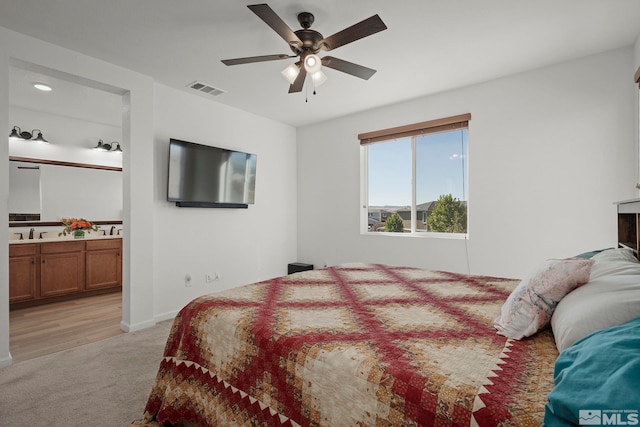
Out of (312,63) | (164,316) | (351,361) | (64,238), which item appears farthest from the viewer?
(64,238)

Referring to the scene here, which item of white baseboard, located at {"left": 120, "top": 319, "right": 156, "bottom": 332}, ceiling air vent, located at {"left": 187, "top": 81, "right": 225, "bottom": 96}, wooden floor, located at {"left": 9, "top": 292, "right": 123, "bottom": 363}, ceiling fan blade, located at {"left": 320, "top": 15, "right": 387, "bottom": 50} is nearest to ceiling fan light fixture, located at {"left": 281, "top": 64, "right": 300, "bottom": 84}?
ceiling fan blade, located at {"left": 320, "top": 15, "right": 387, "bottom": 50}

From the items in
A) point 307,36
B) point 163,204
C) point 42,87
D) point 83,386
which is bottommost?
point 83,386

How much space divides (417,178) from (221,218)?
260cm

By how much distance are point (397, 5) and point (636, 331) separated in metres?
2.28

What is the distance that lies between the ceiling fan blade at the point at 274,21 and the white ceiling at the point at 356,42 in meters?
0.23

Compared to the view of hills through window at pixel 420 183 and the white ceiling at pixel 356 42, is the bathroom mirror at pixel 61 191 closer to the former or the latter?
the white ceiling at pixel 356 42

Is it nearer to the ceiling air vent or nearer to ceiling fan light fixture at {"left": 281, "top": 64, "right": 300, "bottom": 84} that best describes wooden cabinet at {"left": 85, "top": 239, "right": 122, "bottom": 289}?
the ceiling air vent

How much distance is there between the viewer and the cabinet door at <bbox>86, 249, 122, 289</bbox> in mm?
4562

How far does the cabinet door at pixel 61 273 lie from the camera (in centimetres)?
415

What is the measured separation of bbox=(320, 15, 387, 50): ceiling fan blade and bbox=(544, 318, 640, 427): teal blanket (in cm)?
183

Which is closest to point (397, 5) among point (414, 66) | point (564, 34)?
point (414, 66)

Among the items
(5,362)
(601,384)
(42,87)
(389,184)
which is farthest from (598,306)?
(42,87)

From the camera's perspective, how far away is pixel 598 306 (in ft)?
3.32

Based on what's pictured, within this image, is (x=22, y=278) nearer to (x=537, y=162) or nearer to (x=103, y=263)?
(x=103, y=263)
